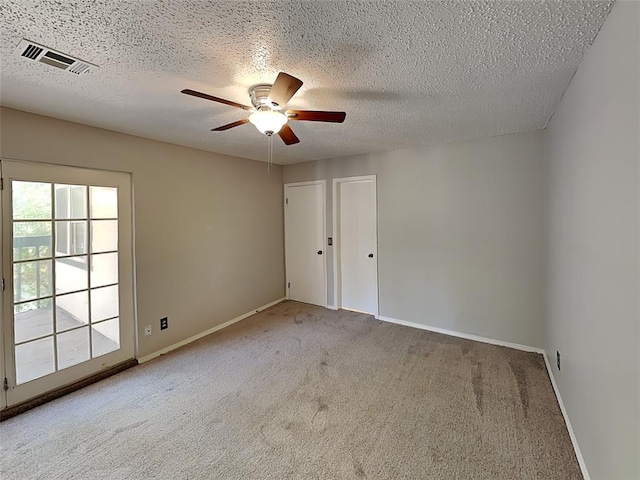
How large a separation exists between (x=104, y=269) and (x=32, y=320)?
0.62 metres

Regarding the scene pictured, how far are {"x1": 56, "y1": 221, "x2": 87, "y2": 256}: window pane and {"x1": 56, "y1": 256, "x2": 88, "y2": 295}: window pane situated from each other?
7 cm

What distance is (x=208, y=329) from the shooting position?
12.2 feet

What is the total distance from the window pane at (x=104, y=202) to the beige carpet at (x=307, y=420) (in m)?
1.55

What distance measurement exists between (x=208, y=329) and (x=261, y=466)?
2.27 m

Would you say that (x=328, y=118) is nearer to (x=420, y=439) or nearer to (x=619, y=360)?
(x=619, y=360)

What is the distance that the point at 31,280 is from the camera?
2.31 meters

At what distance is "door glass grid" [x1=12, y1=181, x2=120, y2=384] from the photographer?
89.9 inches

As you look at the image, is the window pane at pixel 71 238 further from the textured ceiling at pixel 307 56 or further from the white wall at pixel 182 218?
the textured ceiling at pixel 307 56

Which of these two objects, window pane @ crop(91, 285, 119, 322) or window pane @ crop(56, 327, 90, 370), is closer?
window pane @ crop(56, 327, 90, 370)

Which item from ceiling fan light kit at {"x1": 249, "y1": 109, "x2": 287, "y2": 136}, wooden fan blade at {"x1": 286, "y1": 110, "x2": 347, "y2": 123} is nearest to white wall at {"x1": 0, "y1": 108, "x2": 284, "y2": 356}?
ceiling fan light kit at {"x1": 249, "y1": 109, "x2": 287, "y2": 136}

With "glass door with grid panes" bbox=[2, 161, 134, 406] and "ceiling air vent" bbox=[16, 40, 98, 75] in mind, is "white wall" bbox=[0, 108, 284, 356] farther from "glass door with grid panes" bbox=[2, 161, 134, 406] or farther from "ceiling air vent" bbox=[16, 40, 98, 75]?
"ceiling air vent" bbox=[16, 40, 98, 75]

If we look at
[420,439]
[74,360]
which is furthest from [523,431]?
[74,360]

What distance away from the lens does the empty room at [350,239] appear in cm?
129

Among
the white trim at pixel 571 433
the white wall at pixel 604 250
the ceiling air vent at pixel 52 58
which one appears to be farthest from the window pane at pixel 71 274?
the white trim at pixel 571 433
